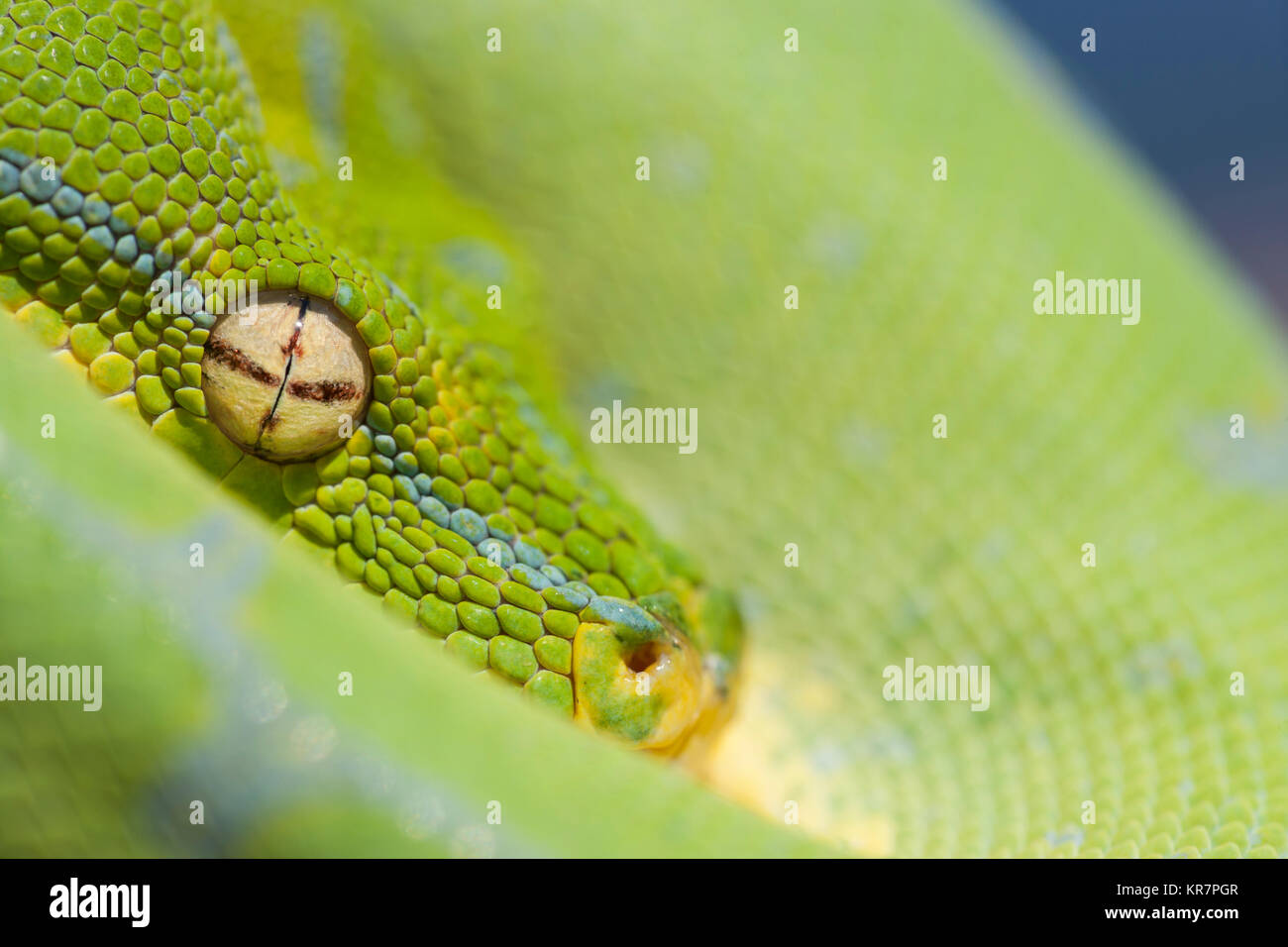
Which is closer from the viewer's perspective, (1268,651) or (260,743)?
(260,743)

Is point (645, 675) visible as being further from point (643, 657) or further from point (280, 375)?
point (280, 375)

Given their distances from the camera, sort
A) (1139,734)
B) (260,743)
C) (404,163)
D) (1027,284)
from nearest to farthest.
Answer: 1. (260,743)
2. (1139,734)
3. (404,163)
4. (1027,284)

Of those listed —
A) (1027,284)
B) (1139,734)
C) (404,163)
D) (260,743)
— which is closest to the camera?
(260,743)

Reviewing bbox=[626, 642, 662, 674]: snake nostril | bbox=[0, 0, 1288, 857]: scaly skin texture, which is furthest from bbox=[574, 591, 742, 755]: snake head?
bbox=[0, 0, 1288, 857]: scaly skin texture

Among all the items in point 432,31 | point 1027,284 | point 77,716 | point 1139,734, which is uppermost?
point 432,31

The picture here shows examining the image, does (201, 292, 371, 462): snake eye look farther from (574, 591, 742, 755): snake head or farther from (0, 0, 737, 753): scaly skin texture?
(574, 591, 742, 755): snake head

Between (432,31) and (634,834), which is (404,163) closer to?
(432,31)

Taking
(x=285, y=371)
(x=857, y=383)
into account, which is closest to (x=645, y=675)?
(x=285, y=371)

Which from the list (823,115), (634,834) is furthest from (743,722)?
(823,115)
